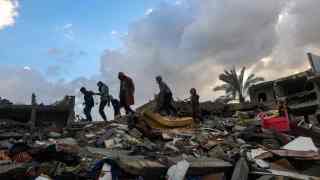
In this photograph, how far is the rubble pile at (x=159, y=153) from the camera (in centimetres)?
792

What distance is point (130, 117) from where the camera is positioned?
12.7 m

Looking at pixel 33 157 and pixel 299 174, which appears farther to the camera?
pixel 33 157

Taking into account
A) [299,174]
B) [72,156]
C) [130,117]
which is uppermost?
[130,117]

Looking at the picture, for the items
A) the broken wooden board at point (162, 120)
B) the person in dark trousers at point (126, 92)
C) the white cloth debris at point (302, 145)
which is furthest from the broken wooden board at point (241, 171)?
the person in dark trousers at point (126, 92)

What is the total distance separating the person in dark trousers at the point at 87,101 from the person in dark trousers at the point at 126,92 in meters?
1.64

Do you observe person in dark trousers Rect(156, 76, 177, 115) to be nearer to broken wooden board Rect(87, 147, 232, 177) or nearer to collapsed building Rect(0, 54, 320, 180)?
collapsed building Rect(0, 54, 320, 180)

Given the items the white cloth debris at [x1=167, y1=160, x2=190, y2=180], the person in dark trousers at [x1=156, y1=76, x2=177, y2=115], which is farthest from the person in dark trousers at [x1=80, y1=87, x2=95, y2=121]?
the white cloth debris at [x1=167, y1=160, x2=190, y2=180]

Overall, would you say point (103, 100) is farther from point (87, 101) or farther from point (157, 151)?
point (157, 151)

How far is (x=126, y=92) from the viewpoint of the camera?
14.3 meters

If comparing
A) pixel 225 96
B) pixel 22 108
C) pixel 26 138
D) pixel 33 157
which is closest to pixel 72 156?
pixel 33 157

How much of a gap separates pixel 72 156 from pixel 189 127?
5007mm

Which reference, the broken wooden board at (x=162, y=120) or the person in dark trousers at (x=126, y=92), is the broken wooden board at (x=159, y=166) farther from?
the person in dark trousers at (x=126, y=92)

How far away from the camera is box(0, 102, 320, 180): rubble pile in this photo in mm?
7918

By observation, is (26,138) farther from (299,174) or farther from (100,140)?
(299,174)
